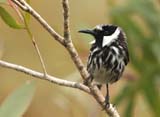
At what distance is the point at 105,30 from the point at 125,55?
5.7 inches

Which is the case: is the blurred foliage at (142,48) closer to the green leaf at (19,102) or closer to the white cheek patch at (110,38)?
the white cheek patch at (110,38)

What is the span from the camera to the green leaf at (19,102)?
2.68m

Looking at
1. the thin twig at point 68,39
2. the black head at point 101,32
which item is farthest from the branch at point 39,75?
the black head at point 101,32

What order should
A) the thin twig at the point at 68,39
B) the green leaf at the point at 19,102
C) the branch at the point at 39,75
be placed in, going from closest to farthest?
Answer: the thin twig at the point at 68,39 < the branch at the point at 39,75 < the green leaf at the point at 19,102

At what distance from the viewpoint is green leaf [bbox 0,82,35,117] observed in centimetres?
268

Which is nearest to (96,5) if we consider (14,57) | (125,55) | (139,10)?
(14,57)

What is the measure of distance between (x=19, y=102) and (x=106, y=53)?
0.55 metres

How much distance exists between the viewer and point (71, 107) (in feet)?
12.7

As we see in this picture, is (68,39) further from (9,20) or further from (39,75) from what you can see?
(9,20)

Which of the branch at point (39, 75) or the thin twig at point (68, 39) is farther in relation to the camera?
the branch at point (39, 75)

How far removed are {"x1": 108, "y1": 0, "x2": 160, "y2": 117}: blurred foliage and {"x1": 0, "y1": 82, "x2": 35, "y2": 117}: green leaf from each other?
1188mm

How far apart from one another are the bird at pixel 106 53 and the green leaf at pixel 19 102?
16.8 inches

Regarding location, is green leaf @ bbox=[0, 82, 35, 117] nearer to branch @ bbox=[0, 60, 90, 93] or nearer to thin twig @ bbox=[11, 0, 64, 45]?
branch @ bbox=[0, 60, 90, 93]

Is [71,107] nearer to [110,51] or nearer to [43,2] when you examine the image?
[110,51]
